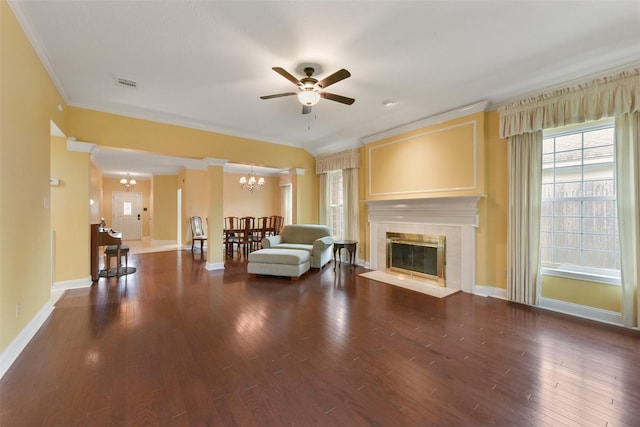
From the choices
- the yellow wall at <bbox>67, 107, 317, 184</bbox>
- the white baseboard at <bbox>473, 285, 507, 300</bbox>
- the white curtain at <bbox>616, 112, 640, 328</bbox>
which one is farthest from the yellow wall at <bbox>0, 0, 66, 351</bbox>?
the white curtain at <bbox>616, 112, 640, 328</bbox>

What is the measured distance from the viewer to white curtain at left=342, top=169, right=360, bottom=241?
5785 millimetres

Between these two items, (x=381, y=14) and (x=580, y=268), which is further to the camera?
(x=580, y=268)

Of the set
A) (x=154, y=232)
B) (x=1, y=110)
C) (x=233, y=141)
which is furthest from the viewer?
(x=154, y=232)

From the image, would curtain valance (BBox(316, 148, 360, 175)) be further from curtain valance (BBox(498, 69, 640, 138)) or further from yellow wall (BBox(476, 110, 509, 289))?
curtain valance (BBox(498, 69, 640, 138))

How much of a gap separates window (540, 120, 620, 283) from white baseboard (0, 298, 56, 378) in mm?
5371

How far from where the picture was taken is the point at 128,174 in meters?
9.74

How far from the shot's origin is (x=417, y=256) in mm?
4594

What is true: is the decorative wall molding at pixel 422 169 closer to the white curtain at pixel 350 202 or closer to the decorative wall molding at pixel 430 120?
the decorative wall molding at pixel 430 120

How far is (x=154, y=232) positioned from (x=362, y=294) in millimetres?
8908

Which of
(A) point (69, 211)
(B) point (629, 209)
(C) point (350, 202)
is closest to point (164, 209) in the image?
(A) point (69, 211)

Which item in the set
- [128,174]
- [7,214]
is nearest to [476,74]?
[7,214]

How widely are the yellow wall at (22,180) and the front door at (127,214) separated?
8.43 meters

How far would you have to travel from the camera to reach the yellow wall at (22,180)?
200 cm

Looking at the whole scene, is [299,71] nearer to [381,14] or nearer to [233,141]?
[381,14]
